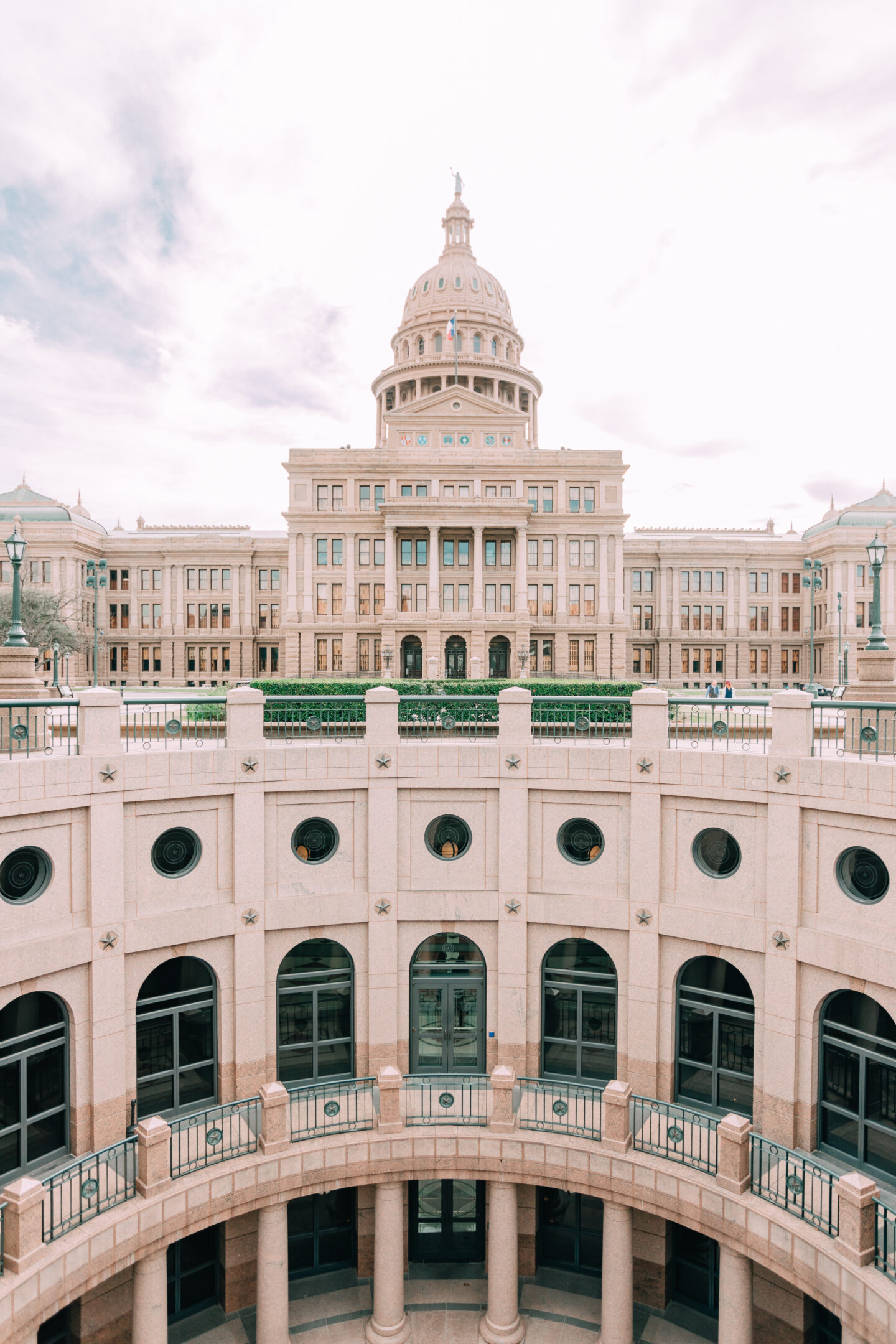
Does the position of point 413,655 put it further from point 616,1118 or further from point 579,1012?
point 616,1118

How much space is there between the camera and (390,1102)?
45.5ft

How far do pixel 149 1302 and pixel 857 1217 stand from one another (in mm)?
10955

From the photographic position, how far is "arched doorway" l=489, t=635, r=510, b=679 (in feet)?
215

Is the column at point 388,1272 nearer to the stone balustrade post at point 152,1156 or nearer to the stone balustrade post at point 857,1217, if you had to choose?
the stone balustrade post at point 152,1156

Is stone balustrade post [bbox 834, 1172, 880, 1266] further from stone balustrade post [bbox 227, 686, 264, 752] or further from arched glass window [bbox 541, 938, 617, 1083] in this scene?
stone balustrade post [bbox 227, 686, 264, 752]

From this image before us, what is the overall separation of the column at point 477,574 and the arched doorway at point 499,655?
3122 millimetres

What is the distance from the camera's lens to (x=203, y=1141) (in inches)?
543

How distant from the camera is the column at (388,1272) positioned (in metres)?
13.8

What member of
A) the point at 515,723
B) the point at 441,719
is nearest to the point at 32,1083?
the point at 441,719

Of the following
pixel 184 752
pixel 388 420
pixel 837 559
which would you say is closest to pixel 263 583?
pixel 388 420

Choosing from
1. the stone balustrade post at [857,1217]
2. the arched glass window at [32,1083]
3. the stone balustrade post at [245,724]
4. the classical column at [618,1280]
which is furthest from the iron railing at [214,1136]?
the stone balustrade post at [857,1217]

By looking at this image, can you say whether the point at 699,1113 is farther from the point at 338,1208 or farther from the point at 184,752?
the point at 184,752

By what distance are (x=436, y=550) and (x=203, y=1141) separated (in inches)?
2083

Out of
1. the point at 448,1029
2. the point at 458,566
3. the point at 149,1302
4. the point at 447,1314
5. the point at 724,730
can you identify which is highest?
the point at 458,566
